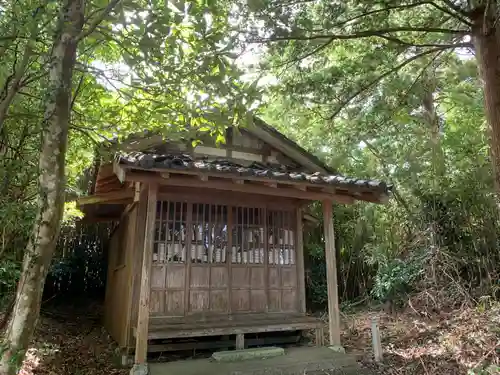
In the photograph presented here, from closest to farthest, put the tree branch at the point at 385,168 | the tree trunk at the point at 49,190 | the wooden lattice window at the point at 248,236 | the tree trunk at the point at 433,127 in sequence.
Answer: the tree trunk at the point at 49,190 → the wooden lattice window at the point at 248,236 → the tree trunk at the point at 433,127 → the tree branch at the point at 385,168

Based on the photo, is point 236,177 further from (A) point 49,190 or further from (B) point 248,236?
(A) point 49,190

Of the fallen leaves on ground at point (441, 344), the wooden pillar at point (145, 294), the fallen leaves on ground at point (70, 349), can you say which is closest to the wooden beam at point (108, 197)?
the wooden pillar at point (145, 294)

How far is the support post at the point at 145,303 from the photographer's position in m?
5.26

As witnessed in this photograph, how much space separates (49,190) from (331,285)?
16.9ft

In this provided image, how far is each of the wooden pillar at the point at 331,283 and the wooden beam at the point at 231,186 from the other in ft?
0.95

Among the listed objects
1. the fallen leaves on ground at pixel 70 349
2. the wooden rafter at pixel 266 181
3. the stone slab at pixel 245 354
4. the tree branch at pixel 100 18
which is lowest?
the fallen leaves on ground at pixel 70 349

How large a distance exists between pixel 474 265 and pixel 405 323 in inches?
77.3

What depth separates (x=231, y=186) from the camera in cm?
608

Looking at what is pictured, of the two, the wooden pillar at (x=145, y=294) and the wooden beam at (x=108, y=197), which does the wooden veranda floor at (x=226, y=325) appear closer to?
the wooden pillar at (x=145, y=294)

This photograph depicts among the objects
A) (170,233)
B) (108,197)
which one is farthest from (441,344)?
(108,197)

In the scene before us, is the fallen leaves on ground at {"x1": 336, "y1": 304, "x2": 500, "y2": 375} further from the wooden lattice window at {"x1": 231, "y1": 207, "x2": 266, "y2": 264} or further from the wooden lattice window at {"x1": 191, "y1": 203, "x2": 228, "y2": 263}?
the wooden lattice window at {"x1": 191, "y1": 203, "x2": 228, "y2": 263}

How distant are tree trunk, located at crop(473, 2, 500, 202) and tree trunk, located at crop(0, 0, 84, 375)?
5.14 metres

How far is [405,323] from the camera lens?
7.93 metres

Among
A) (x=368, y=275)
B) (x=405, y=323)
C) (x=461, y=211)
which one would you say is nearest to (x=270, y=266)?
(x=405, y=323)
